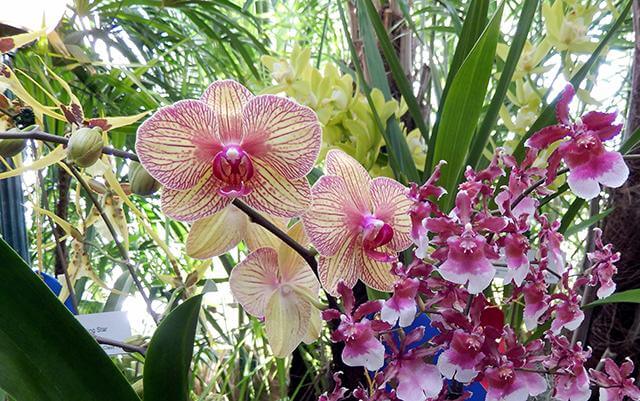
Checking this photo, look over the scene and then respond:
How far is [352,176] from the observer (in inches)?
12.9

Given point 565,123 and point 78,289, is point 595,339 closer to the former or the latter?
point 565,123

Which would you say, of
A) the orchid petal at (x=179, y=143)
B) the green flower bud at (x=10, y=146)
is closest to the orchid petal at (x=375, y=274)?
the orchid petal at (x=179, y=143)

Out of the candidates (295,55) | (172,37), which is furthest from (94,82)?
(295,55)

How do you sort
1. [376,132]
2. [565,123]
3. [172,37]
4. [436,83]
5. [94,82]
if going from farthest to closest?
[172,37], [94,82], [436,83], [376,132], [565,123]

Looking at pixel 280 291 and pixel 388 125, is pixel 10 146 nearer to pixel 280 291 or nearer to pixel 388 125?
pixel 280 291

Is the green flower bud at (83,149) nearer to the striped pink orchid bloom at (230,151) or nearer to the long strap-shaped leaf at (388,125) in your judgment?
Result: the striped pink orchid bloom at (230,151)

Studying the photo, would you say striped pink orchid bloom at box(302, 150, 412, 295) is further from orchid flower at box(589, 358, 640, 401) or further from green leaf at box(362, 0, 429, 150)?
green leaf at box(362, 0, 429, 150)

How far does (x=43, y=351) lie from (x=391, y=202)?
0.18 metres

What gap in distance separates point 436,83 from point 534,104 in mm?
154

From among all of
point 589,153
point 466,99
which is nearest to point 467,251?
point 589,153

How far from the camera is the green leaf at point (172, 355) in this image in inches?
11.2

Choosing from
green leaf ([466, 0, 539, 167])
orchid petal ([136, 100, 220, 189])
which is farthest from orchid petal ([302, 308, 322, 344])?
green leaf ([466, 0, 539, 167])

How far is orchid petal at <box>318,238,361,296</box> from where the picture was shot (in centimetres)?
32

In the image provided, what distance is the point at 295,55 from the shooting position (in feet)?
1.82
